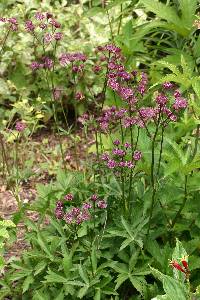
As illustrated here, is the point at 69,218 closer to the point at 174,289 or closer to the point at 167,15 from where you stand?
the point at 174,289

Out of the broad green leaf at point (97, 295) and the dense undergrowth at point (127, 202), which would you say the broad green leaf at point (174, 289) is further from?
the broad green leaf at point (97, 295)

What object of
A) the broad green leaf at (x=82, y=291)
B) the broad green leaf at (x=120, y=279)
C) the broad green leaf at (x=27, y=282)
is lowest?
the broad green leaf at (x=27, y=282)

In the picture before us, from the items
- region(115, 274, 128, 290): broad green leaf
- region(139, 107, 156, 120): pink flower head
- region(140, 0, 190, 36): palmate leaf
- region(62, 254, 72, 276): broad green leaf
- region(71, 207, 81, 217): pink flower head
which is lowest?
region(115, 274, 128, 290): broad green leaf

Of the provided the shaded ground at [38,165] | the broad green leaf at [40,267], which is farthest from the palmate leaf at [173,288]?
the shaded ground at [38,165]

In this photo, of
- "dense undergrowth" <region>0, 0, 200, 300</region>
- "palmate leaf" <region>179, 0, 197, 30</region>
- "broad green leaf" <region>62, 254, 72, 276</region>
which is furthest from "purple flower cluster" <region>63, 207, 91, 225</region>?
"palmate leaf" <region>179, 0, 197, 30</region>

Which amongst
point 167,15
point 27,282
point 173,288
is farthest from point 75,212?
point 167,15

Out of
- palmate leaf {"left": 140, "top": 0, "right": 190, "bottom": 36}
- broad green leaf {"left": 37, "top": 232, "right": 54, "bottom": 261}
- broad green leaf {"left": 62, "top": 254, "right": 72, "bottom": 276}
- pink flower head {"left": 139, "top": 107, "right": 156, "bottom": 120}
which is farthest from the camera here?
palmate leaf {"left": 140, "top": 0, "right": 190, "bottom": 36}

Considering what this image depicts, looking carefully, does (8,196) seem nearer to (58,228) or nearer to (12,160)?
(12,160)

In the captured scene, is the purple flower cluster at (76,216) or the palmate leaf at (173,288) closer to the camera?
the palmate leaf at (173,288)

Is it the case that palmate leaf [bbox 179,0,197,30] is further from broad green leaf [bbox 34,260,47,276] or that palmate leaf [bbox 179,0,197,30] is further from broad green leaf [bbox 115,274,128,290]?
broad green leaf [bbox 34,260,47,276]

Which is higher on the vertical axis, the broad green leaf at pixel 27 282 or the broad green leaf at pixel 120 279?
the broad green leaf at pixel 120 279

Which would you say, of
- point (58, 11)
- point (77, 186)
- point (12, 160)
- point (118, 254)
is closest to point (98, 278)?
point (118, 254)
